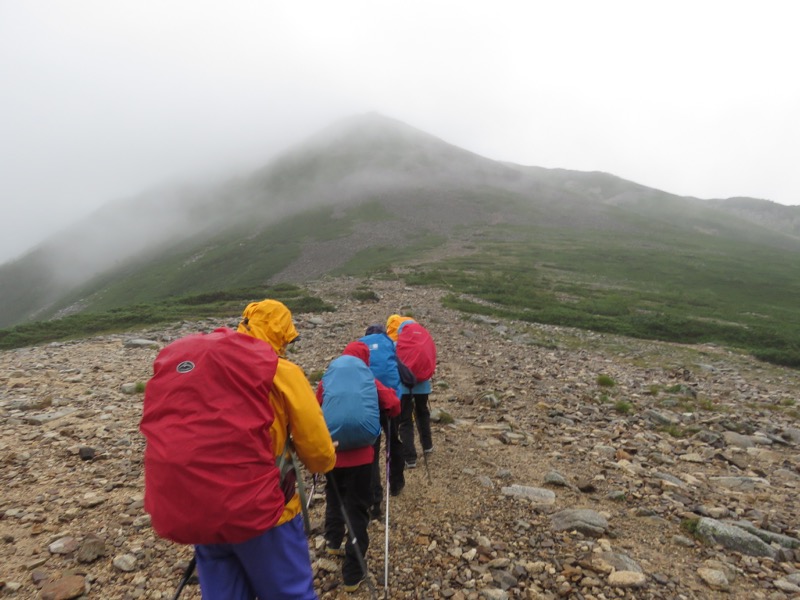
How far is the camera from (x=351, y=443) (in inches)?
222

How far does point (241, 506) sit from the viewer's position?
10.1 ft

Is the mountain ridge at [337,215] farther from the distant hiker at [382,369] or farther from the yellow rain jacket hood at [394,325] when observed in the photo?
the distant hiker at [382,369]

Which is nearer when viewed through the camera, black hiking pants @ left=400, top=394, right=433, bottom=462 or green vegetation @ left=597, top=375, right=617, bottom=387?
black hiking pants @ left=400, top=394, right=433, bottom=462

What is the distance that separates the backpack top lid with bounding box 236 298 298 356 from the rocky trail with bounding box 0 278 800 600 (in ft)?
9.85

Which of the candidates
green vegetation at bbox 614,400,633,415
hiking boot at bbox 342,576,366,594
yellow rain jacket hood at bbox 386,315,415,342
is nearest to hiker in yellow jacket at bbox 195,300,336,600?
hiking boot at bbox 342,576,366,594

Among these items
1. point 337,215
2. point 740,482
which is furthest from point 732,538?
point 337,215

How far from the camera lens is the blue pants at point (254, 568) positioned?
11.4 ft

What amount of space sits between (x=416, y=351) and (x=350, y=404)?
3064 millimetres

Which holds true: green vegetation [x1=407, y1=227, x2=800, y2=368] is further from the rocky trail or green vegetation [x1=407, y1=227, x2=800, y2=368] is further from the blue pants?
the blue pants

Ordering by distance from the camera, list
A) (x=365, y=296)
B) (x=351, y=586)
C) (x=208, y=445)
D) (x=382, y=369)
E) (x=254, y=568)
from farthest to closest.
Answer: (x=365, y=296), (x=382, y=369), (x=351, y=586), (x=254, y=568), (x=208, y=445)

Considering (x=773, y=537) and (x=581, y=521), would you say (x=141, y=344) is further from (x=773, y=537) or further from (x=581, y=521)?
(x=773, y=537)

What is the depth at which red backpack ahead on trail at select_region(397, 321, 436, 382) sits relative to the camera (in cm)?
853

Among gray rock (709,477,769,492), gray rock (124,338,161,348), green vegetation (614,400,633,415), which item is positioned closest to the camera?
gray rock (709,477,769,492)

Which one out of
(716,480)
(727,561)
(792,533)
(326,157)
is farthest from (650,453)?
(326,157)
